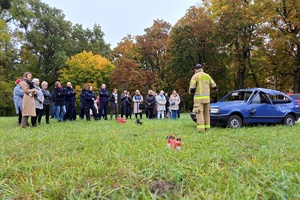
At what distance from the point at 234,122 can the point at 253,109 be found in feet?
2.95

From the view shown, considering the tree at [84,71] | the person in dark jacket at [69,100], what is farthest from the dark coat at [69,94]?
the tree at [84,71]

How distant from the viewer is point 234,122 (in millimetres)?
8750


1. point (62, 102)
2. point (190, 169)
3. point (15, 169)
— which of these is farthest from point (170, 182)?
point (62, 102)

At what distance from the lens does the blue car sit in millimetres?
8688

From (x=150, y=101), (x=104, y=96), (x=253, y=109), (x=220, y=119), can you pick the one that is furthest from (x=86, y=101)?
(x=253, y=109)

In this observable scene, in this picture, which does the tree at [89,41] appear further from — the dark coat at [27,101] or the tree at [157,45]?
the dark coat at [27,101]

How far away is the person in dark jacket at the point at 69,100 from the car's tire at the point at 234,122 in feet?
24.7

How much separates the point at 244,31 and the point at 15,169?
28817 mm

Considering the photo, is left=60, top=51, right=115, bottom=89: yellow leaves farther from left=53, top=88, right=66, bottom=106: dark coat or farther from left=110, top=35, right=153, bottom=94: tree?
left=53, top=88, right=66, bottom=106: dark coat

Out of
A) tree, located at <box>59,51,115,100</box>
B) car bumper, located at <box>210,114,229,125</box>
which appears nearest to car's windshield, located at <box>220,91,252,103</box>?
car bumper, located at <box>210,114,229,125</box>

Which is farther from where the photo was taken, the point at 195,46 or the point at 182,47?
the point at 182,47

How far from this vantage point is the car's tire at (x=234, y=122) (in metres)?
8.64

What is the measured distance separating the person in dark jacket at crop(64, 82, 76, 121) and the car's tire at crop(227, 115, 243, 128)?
754cm

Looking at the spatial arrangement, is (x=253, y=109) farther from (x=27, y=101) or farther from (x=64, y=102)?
(x=64, y=102)
